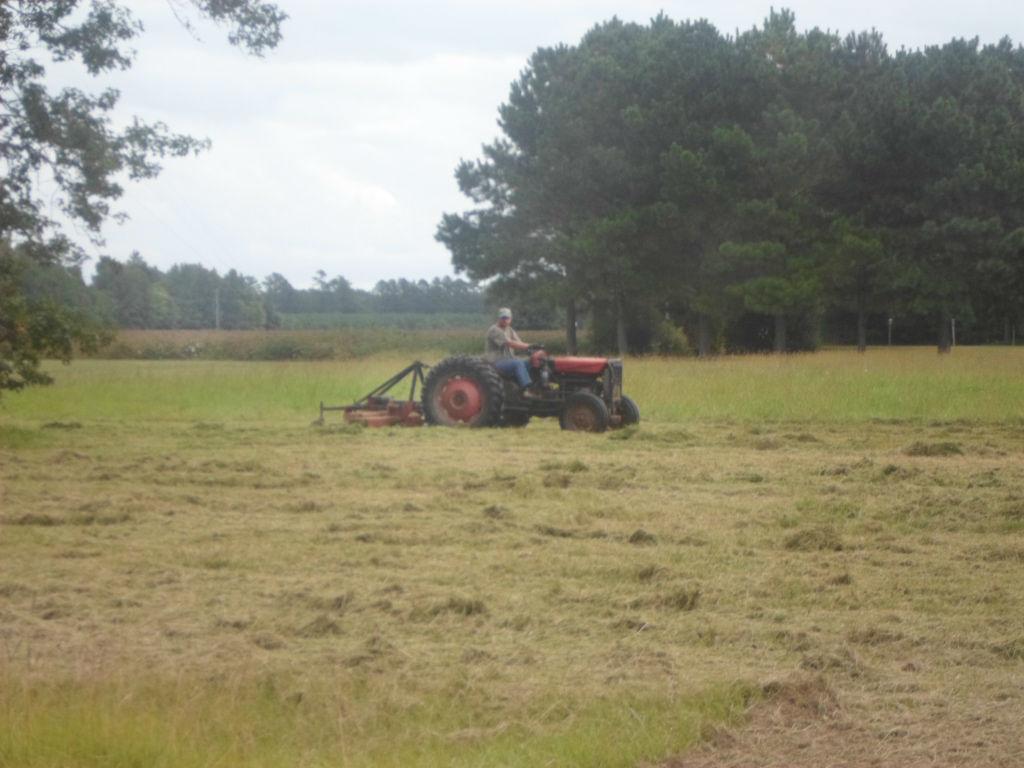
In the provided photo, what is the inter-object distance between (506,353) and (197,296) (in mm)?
12987

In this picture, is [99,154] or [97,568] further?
[99,154]

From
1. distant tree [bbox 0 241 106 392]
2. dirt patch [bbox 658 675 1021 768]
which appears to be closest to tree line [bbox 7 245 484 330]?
distant tree [bbox 0 241 106 392]

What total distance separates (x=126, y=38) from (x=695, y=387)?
1069 cm

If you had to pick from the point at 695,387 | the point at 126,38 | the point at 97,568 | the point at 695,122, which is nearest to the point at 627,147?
the point at 695,122

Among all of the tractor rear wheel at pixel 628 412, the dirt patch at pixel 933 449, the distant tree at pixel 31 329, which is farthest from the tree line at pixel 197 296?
the dirt patch at pixel 933 449

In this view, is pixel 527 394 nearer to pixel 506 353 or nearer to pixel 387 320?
pixel 506 353

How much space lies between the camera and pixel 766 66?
38.7 m

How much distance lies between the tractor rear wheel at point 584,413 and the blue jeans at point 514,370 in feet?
1.82

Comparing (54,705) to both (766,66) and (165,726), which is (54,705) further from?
(766,66)

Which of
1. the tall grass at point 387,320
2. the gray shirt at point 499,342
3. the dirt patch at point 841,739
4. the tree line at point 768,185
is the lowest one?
the dirt patch at point 841,739

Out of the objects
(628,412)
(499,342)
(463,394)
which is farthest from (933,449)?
(463,394)

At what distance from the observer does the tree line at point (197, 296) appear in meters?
15.7

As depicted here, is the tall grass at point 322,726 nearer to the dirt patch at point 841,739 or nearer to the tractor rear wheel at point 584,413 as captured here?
the dirt patch at point 841,739

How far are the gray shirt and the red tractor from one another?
0.20 meters
